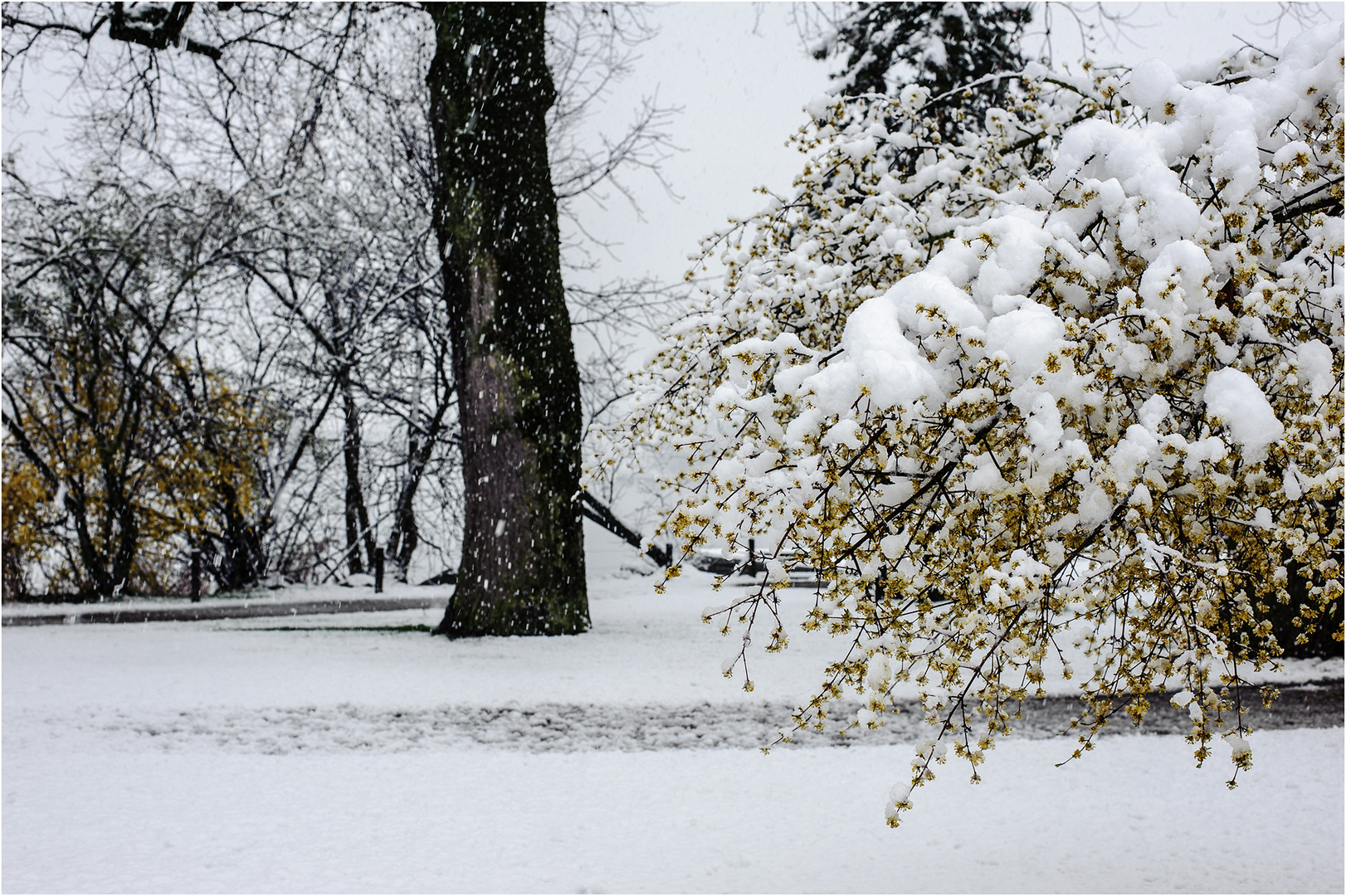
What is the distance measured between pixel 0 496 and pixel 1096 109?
13.8 meters

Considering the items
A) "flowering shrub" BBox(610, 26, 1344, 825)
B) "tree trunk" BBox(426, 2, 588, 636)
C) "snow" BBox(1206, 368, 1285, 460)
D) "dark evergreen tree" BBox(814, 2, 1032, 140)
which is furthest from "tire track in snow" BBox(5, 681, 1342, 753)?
"dark evergreen tree" BBox(814, 2, 1032, 140)

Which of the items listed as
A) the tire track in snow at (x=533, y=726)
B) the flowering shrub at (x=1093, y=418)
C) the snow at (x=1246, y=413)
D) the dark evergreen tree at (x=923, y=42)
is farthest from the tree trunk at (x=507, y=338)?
the snow at (x=1246, y=413)

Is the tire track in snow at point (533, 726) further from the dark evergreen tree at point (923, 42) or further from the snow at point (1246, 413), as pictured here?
the dark evergreen tree at point (923, 42)

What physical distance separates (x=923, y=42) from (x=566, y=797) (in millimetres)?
9954

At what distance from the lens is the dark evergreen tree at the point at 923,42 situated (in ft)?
37.9

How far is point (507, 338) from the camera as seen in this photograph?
941cm

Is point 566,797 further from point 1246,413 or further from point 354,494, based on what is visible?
point 354,494

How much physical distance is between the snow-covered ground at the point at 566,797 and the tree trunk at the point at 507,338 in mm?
1522

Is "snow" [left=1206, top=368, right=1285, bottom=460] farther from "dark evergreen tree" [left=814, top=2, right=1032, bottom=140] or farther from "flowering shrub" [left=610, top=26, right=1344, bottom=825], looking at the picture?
"dark evergreen tree" [left=814, top=2, right=1032, bottom=140]

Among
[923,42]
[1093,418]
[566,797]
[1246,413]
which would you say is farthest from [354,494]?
[1246,413]

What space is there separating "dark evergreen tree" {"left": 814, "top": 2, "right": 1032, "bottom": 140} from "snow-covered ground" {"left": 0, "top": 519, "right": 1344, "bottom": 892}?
7421 mm

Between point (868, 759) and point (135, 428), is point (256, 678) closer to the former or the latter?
point (868, 759)

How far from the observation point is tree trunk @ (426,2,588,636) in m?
9.28

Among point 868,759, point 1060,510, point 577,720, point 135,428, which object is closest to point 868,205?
point 1060,510
